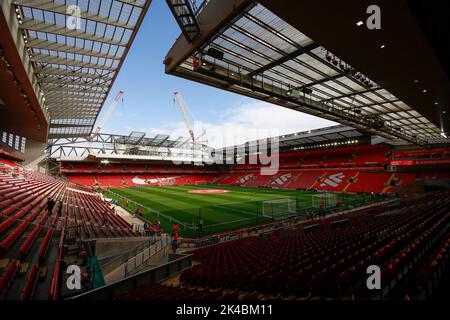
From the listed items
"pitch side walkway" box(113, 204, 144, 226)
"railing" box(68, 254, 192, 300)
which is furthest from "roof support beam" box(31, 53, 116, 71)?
"railing" box(68, 254, 192, 300)

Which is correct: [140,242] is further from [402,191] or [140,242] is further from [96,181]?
[96,181]

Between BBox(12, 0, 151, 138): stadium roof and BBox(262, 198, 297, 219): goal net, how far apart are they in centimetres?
1826

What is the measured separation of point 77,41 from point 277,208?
857 inches

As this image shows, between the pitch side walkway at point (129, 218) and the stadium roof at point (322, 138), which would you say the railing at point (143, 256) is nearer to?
the pitch side walkway at point (129, 218)

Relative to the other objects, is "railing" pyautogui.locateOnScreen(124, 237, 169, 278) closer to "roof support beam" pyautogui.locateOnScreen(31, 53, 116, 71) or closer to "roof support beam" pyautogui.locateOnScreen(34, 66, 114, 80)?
"roof support beam" pyautogui.locateOnScreen(31, 53, 116, 71)

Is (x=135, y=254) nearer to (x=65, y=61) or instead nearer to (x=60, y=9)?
(x=60, y=9)

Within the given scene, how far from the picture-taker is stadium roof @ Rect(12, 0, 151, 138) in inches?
472

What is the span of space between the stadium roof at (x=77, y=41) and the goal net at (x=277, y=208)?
719 inches

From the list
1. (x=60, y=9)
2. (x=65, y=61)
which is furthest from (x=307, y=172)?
(x=60, y=9)

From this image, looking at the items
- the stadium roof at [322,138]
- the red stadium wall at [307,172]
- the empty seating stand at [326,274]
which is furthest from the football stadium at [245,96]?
the stadium roof at [322,138]

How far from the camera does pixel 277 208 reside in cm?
2411

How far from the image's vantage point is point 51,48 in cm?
1436
